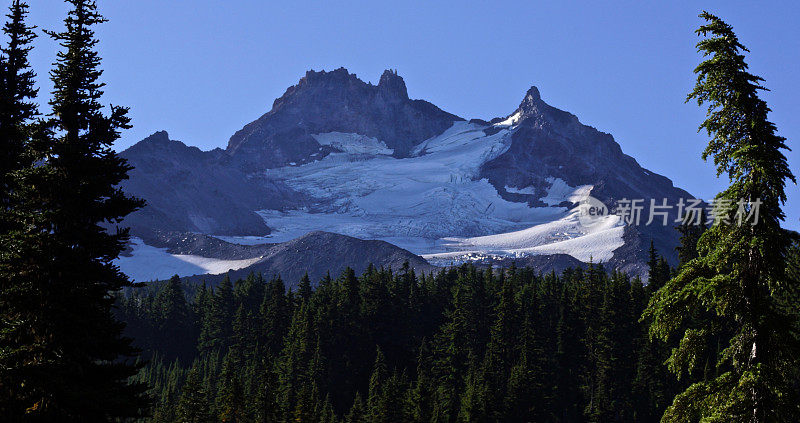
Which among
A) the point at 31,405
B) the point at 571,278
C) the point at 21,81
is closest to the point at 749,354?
the point at 31,405

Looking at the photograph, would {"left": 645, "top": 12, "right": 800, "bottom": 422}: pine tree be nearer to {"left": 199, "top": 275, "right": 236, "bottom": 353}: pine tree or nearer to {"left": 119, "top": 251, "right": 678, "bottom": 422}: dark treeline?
{"left": 119, "top": 251, "right": 678, "bottom": 422}: dark treeline

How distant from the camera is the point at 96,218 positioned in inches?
848

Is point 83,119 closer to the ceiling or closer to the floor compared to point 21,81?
closer to the floor

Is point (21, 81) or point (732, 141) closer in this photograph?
point (732, 141)

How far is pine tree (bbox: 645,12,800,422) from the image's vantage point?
14.6m

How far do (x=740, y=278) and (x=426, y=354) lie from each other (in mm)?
93857

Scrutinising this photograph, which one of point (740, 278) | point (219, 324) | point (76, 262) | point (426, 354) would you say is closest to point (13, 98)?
point (76, 262)

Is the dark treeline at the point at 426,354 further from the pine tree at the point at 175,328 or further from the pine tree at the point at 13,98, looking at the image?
the pine tree at the point at 13,98

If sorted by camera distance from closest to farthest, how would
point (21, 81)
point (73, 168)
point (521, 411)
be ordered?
point (73, 168)
point (21, 81)
point (521, 411)

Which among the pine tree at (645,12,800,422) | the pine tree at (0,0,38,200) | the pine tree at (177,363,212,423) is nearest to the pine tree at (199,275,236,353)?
the pine tree at (177,363,212,423)

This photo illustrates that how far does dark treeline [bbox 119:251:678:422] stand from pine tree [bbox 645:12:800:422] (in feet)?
173

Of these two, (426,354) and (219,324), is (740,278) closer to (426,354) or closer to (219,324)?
(426,354)

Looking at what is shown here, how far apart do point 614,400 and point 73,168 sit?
78.6 metres

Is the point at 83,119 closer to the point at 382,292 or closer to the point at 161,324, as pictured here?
the point at 382,292
